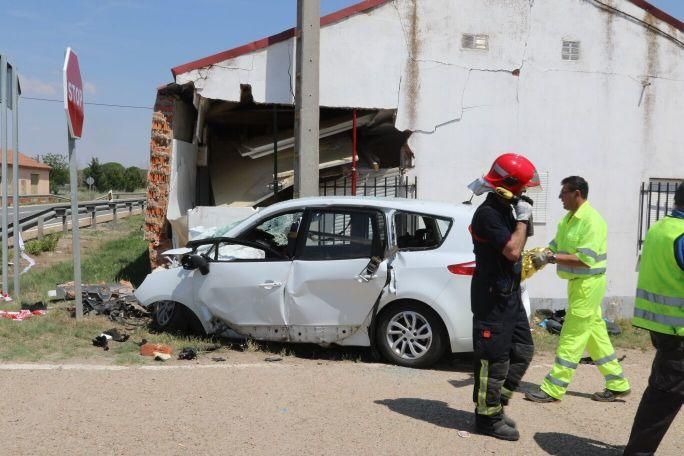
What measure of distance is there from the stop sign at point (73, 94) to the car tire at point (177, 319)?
2048mm

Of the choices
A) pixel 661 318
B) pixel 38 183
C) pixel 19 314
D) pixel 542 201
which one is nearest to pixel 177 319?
pixel 19 314

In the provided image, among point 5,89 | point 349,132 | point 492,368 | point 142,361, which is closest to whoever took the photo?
point 492,368

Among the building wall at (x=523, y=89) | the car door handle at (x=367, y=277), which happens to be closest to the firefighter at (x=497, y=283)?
the car door handle at (x=367, y=277)

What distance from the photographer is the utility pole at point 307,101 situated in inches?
331

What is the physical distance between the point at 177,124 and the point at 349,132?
2677mm

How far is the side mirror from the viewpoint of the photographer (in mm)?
6246

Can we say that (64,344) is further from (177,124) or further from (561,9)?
(561,9)

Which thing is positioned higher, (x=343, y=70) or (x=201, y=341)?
(x=343, y=70)

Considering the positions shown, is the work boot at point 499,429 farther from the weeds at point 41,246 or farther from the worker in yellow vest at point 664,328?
the weeds at point 41,246

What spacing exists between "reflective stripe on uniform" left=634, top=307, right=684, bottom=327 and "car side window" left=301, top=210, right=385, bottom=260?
269cm

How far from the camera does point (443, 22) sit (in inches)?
364

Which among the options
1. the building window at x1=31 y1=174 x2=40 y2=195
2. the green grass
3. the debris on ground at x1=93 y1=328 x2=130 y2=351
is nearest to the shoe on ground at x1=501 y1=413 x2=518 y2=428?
the green grass

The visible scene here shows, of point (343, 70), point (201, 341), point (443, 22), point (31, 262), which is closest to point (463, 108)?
point (443, 22)

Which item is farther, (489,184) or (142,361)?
(142,361)
